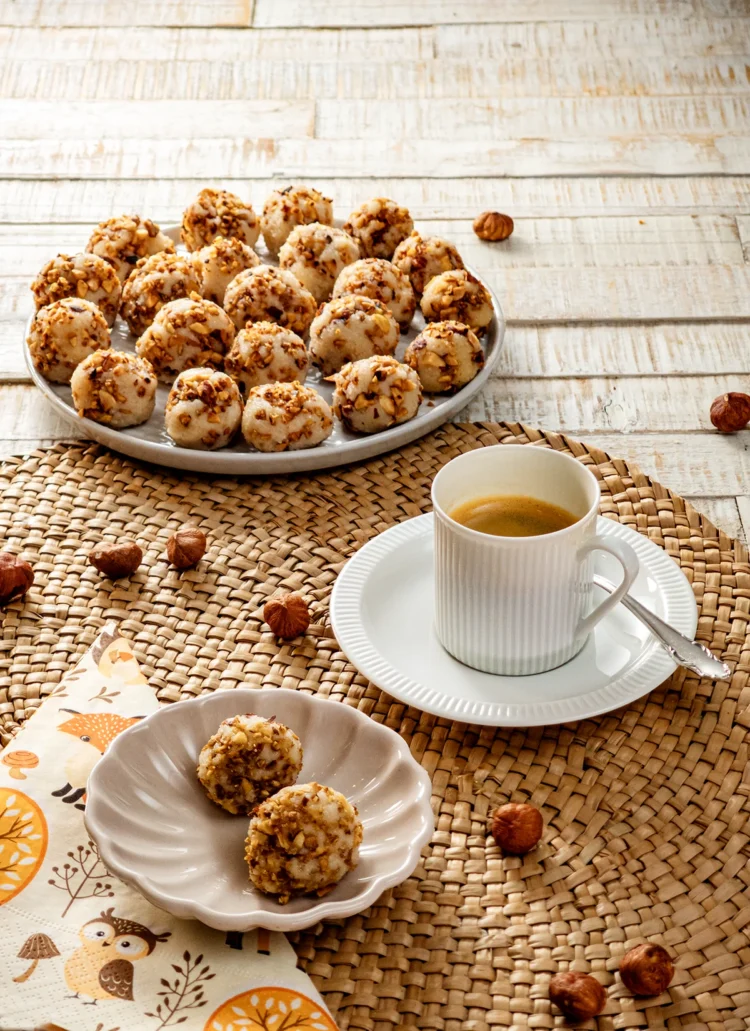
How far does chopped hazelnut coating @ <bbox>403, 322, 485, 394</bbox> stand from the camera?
1329mm

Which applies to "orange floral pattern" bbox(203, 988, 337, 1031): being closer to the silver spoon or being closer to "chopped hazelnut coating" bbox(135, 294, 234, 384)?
the silver spoon

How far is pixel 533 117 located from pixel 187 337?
40.3 inches

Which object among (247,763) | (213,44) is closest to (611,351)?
(247,763)

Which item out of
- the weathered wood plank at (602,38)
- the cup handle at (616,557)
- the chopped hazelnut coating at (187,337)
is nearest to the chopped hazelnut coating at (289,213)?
the chopped hazelnut coating at (187,337)

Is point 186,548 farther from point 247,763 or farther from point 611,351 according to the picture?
point 611,351

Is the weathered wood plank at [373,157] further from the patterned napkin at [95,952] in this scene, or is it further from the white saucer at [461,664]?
the patterned napkin at [95,952]

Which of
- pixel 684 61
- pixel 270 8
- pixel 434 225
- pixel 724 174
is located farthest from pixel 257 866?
pixel 270 8

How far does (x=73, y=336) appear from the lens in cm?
134

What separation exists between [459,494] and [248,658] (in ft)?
0.76

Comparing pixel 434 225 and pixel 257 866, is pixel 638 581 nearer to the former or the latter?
pixel 257 866

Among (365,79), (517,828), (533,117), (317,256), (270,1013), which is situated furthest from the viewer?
(365,79)

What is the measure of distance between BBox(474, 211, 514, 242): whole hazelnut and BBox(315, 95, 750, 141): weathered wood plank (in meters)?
0.35

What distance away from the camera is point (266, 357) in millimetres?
1310

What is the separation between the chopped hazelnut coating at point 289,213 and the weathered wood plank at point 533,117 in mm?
524
